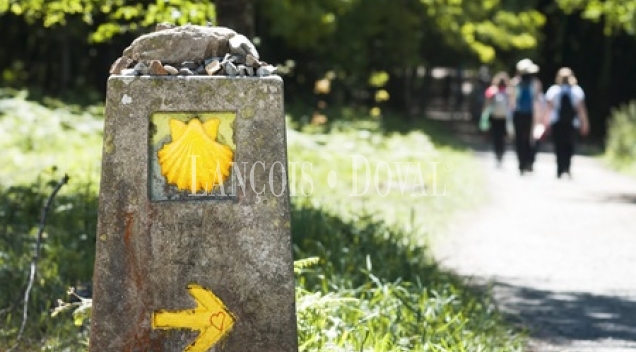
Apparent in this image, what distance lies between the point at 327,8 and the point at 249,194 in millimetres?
26610

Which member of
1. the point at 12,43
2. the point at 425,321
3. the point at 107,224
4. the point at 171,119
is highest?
the point at 12,43

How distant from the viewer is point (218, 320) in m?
6.08

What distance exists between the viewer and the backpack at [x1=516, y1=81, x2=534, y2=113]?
24.1 metres

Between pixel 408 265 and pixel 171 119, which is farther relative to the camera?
pixel 408 265

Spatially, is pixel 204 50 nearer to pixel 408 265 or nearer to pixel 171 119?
pixel 171 119

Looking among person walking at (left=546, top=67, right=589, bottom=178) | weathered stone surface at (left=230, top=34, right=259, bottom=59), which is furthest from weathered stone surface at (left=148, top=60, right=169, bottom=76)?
person walking at (left=546, top=67, right=589, bottom=178)

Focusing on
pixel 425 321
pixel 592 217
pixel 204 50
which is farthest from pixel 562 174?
pixel 204 50

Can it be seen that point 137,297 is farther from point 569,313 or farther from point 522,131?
point 522,131

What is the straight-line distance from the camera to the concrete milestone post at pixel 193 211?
5918mm

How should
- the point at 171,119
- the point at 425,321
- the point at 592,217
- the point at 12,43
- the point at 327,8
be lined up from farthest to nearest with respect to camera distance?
the point at 12,43 < the point at 327,8 < the point at 592,217 < the point at 425,321 < the point at 171,119

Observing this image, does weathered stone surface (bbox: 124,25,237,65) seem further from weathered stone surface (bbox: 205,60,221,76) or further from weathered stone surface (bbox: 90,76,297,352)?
weathered stone surface (bbox: 90,76,297,352)

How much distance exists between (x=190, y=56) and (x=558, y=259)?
8222mm

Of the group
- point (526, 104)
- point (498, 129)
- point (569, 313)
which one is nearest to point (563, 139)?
point (526, 104)

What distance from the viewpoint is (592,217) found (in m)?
17.8
